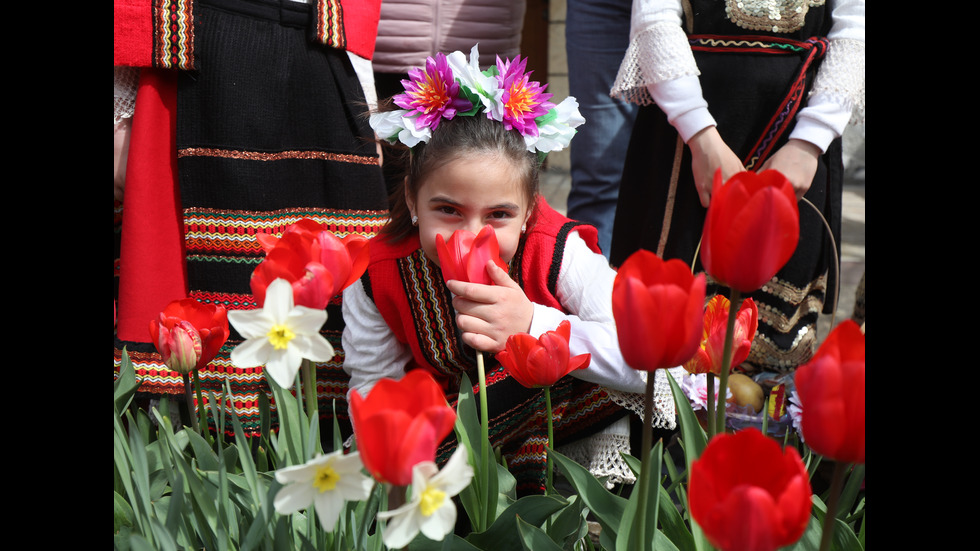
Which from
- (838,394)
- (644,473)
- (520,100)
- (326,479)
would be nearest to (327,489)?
(326,479)

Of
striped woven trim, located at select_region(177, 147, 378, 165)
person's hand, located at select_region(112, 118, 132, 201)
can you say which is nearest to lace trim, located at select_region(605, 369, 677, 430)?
striped woven trim, located at select_region(177, 147, 378, 165)

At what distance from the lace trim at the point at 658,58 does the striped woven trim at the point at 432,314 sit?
2.10 ft

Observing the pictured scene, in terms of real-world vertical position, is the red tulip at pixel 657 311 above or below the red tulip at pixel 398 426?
above

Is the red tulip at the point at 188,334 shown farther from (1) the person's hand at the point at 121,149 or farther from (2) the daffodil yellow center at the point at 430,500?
(1) the person's hand at the point at 121,149

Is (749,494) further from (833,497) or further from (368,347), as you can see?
(368,347)

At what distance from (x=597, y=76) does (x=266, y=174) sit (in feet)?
3.34

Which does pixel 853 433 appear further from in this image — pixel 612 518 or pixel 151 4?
pixel 151 4

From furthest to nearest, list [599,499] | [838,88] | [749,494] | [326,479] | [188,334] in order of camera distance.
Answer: [838,88]
[188,334]
[599,499]
[326,479]
[749,494]

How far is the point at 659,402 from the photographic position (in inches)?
57.2

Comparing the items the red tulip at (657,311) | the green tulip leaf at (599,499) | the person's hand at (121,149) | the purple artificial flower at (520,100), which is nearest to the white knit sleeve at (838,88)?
the purple artificial flower at (520,100)

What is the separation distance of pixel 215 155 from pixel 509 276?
0.65 m

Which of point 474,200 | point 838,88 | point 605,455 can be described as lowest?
point 605,455

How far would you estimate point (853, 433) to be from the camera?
20.8 inches

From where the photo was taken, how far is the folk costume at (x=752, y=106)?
1.71 metres
